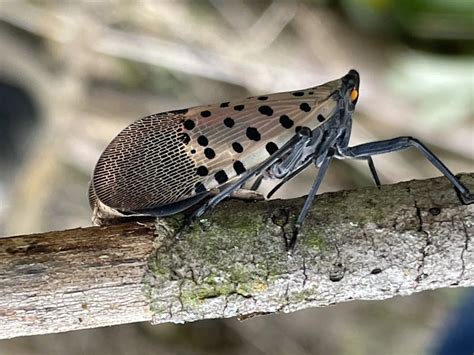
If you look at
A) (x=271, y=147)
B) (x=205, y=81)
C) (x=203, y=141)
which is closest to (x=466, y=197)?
(x=271, y=147)

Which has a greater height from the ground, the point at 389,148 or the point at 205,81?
the point at 205,81

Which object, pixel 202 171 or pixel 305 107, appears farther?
pixel 305 107

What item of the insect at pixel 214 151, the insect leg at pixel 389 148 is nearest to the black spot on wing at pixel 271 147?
the insect at pixel 214 151

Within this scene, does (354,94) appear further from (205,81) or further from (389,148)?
(205,81)

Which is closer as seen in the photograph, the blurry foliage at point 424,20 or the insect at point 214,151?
the insect at point 214,151

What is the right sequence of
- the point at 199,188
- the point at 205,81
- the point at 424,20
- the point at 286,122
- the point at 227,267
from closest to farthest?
the point at 227,267 → the point at 199,188 → the point at 286,122 → the point at 424,20 → the point at 205,81

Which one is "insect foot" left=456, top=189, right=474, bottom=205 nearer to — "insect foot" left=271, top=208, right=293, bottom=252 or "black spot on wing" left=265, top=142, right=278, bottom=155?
"insect foot" left=271, top=208, right=293, bottom=252

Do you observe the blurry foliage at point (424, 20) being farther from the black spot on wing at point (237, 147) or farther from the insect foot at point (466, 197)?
the insect foot at point (466, 197)
